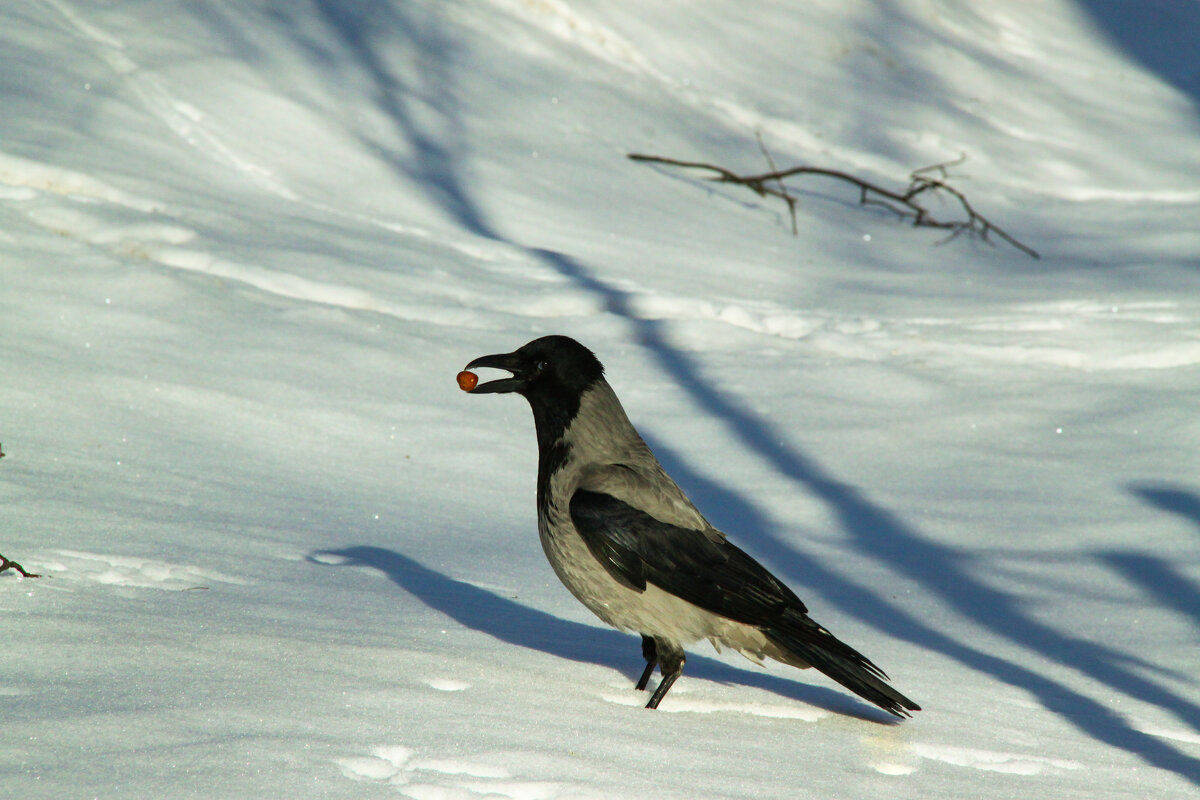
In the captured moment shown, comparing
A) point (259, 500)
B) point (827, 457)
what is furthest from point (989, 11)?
point (259, 500)

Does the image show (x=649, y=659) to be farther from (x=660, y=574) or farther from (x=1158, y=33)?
(x=1158, y=33)

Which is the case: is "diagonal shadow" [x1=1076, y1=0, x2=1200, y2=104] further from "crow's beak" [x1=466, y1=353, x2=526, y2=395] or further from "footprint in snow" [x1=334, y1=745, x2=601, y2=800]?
"footprint in snow" [x1=334, y1=745, x2=601, y2=800]

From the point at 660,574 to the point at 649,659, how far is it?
1.10ft

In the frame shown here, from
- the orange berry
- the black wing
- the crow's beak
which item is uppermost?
the crow's beak

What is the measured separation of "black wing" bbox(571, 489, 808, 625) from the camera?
269cm

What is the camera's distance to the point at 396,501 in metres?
4.11

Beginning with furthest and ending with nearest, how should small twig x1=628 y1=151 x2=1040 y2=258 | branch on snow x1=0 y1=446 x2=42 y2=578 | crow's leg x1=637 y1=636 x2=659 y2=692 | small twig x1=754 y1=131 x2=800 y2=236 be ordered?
small twig x1=628 y1=151 x2=1040 y2=258, small twig x1=754 y1=131 x2=800 y2=236, crow's leg x1=637 y1=636 x2=659 y2=692, branch on snow x1=0 y1=446 x2=42 y2=578

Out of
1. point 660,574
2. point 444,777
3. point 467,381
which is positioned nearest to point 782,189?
point 467,381

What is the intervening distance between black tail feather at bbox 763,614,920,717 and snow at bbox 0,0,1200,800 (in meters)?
0.10

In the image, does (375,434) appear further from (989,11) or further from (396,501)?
(989,11)

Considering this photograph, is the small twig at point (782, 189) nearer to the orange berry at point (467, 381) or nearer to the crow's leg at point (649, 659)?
the orange berry at point (467, 381)

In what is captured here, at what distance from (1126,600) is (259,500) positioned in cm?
300

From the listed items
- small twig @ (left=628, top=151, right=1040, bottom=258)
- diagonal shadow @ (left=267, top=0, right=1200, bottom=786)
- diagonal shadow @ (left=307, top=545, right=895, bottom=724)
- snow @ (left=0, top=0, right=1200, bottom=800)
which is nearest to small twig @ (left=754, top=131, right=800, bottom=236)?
small twig @ (left=628, top=151, right=1040, bottom=258)

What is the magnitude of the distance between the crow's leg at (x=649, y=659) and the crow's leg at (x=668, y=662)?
0.03m
